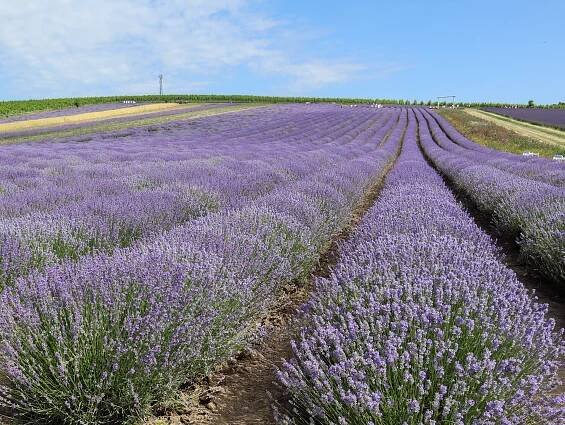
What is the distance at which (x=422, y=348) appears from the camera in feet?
6.05

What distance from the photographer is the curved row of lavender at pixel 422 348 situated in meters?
1.71

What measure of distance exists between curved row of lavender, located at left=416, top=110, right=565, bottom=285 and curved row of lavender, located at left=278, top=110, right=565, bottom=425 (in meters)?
1.18

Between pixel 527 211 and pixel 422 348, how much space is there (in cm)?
405

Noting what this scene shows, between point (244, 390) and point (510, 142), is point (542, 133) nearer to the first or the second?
point (510, 142)

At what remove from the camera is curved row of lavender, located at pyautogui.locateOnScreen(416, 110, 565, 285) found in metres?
4.19

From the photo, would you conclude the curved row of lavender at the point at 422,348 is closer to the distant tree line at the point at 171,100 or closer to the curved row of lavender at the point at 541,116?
the curved row of lavender at the point at 541,116

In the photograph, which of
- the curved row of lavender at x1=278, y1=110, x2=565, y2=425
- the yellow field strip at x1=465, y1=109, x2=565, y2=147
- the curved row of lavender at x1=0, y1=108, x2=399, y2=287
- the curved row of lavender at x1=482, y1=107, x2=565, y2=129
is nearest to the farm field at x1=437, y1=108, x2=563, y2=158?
the yellow field strip at x1=465, y1=109, x2=565, y2=147

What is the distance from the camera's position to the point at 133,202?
4.72 meters

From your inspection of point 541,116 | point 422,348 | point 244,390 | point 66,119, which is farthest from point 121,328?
point 541,116

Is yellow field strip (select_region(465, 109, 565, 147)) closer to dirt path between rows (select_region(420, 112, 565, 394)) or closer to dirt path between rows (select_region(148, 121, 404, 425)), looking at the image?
dirt path between rows (select_region(420, 112, 565, 394))

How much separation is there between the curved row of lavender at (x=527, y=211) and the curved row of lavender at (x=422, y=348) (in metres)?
1.18

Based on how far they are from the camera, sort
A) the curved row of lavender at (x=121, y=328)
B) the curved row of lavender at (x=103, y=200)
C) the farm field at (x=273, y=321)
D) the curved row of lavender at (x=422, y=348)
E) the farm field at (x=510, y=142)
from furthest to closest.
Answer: the farm field at (x=510, y=142)
the curved row of lavender at (x=103, y=200)
the curved row of lavender at (x=121, y=328)
the farm field at (x=273, y=321)
the curved row of lavender at (x=422, y=348)

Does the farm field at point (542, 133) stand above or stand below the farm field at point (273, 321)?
above

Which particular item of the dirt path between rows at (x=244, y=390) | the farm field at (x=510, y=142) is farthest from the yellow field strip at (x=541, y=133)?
the dirt path between rows at (x=244, y=390)
